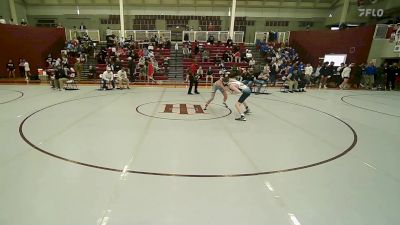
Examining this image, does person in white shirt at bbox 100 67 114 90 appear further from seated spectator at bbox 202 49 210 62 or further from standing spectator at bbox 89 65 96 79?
seated spectator at bbox 202 49 210 62

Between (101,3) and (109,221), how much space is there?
1083 inches

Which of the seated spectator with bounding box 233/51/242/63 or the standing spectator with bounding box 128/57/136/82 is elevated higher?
the seated spectator with bounding box 233/51/242/63

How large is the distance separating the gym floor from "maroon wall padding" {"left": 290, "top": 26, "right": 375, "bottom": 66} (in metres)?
14.0

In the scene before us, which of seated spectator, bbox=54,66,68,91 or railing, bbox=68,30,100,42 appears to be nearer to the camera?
seated spectator, bbox=54,66,68,91

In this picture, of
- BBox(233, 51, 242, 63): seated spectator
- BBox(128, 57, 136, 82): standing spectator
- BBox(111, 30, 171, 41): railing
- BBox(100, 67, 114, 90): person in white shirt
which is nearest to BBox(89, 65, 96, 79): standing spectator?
BBox(128, 57, 136, 82): standing spectator

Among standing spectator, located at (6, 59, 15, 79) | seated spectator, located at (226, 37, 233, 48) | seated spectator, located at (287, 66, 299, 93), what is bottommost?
standing spectator, located at (6, 59, 15, 79)

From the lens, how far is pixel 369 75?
16.2 metres


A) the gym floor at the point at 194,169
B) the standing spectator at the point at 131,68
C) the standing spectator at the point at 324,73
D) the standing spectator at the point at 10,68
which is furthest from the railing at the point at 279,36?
the standing spectator at the point at 10,68

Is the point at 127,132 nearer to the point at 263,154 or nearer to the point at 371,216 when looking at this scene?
the point at 263,154

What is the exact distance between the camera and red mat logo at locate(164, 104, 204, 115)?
26.6 feet

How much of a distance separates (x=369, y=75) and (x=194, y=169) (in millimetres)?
16718

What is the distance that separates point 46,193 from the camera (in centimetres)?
321

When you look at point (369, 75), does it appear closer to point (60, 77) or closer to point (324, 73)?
point (324, 73)

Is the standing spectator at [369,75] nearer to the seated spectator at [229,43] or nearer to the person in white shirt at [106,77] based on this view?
the seated spectator at [229,43]
